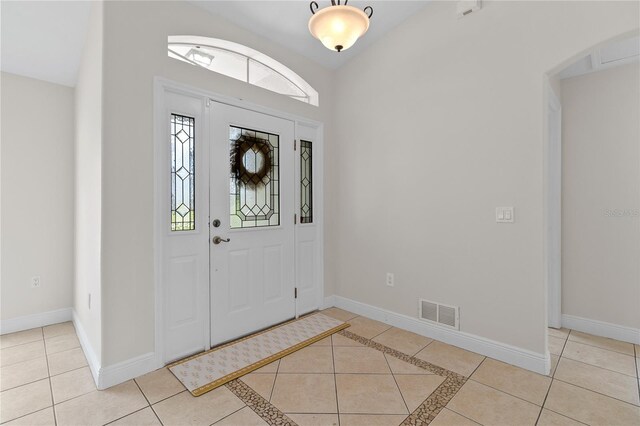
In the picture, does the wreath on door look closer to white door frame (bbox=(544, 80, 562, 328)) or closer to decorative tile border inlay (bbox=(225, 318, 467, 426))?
decorative tile border inlay (bbox=(225, 318, 467, 426))

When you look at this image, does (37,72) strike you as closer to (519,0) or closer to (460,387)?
(519,0)

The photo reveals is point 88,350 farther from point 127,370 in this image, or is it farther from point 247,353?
point 247,353

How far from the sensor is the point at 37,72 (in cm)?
304

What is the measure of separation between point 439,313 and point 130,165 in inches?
115

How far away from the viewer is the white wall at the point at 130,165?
2090 millimetres

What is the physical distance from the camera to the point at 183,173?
2500 mm

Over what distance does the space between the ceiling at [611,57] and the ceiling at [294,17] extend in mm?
1606

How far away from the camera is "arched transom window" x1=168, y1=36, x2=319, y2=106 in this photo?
2621 millimetres

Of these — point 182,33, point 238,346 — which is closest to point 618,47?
point 182,33

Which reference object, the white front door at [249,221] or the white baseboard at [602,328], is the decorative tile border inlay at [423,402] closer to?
the white front door at [249,221]

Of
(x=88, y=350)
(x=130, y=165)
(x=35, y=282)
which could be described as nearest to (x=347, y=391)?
(x=88, y=350)

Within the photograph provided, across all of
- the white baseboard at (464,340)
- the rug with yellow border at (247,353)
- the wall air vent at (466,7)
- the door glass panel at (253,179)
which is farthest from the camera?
the door glass panel at (253,179)

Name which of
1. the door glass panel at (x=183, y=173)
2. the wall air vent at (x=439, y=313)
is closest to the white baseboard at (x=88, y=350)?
the door glass panel at (x=183, y=173)

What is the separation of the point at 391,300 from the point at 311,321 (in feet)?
2.95
